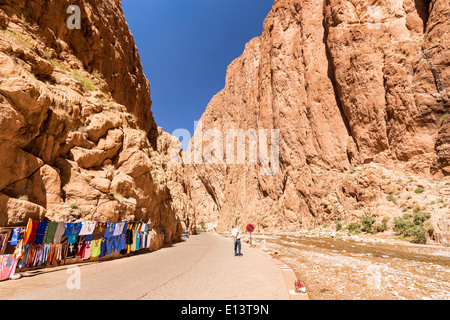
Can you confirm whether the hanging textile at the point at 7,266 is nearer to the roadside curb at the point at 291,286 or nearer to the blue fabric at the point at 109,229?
the blue fabric at the point at 109,229

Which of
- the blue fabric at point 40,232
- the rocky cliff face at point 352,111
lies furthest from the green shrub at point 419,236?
the blue fabric at point 40,232

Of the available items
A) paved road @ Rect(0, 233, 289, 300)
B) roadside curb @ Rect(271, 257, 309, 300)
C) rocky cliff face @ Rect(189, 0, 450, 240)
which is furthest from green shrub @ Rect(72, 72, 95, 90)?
rocky cliff face @ Rect(189, 0, 450, 240)

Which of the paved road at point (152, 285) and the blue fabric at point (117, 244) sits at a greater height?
the blue fabric at point (117, 244)

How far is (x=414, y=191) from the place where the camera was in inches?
1095

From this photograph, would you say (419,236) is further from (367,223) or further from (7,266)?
(7,266)

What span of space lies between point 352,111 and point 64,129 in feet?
134

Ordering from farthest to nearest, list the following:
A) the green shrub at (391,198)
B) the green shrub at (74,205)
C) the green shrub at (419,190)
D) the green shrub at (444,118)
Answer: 1. the green shrub at (391,198)
2. the green shrub at (444,118)
3. the green shrub at (419,190)
4. the green shrub at (74,205)

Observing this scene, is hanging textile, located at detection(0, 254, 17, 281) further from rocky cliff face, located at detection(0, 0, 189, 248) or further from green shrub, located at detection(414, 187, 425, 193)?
green shrub, located at detection(414, 187, 425, 193)

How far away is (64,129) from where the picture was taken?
11633 millimetres

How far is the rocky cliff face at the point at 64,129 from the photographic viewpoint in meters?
8.51

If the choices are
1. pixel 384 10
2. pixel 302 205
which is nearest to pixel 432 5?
pixel 384 10

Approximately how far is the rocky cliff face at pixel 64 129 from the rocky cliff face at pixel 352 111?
25293 mm
